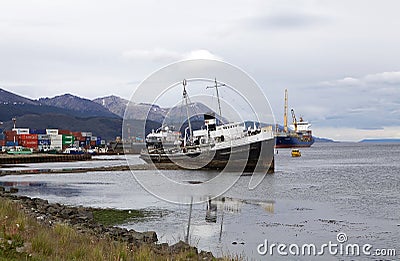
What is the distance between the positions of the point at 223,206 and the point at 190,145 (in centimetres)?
4400

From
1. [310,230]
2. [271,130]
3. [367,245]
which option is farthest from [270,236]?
[271,130]

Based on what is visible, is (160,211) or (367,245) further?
(160,211)

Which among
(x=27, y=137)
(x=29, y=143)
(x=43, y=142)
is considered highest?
(x=27, y=137)

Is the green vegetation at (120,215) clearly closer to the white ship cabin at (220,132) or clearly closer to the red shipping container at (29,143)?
the white ship cabin at (220,132)

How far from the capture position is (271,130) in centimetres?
6912

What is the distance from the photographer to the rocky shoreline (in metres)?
17.2

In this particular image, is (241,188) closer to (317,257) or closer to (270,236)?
(270,236)

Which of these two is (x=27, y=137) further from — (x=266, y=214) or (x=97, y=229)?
(x=97, y=229)

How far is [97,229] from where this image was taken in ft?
70.4

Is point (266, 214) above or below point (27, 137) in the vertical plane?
below

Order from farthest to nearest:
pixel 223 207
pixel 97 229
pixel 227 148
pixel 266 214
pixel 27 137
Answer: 1. pixel 27 137
2. pixel 227 148
3. pixel 223 207
4. pixel 266 214
5. pixel 97 229

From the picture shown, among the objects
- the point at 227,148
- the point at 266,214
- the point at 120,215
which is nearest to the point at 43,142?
the point at 227,148

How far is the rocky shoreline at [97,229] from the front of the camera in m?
17.2

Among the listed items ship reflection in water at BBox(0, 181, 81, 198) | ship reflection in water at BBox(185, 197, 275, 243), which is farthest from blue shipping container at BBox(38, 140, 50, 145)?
ship reflection in water at BBox(185, 197, 275, 243)
